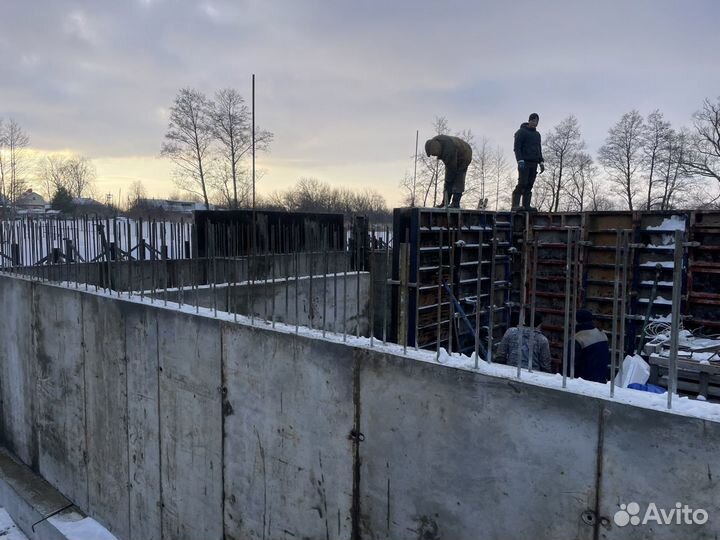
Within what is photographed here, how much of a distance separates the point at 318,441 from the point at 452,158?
717 cm

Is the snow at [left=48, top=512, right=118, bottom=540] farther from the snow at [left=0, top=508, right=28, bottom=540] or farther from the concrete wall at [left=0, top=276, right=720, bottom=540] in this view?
the snow at [left=0, top=508, right=28, bottom=540]

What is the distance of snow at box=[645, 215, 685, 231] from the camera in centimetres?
851

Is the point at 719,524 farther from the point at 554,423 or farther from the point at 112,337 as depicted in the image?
the point at 112,337

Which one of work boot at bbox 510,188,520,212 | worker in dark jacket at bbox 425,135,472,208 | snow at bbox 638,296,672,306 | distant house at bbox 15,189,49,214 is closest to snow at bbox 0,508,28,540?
worker in dark jacket at bbox 425,135,472,208

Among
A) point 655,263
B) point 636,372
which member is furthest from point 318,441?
point 655,263

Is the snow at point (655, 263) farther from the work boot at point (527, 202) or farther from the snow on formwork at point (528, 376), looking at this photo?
the snow on formwork at point (528, 376)

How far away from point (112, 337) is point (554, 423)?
4.49 m

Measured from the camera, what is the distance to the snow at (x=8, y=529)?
6.30 meters

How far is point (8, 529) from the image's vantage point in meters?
6.45

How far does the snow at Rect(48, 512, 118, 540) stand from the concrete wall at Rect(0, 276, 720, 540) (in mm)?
136

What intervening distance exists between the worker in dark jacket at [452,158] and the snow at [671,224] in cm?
340

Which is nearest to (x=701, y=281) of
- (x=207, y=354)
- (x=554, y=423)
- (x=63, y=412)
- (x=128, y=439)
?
(x=554, y=423)

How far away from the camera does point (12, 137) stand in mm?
32188

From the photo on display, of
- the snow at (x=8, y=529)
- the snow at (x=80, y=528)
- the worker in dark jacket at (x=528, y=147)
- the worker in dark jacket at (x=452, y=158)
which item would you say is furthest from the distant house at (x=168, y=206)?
the snow at (x=80, y=528)
